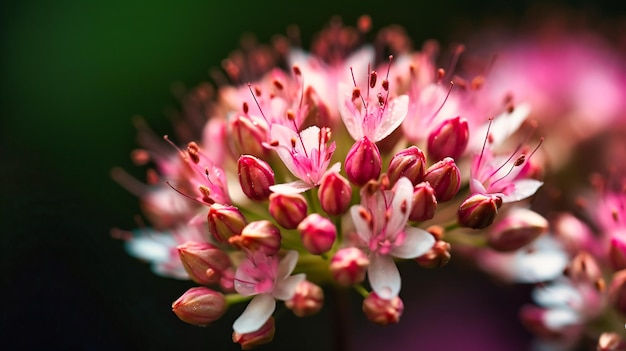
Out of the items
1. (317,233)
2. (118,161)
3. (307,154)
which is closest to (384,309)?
(317,233)

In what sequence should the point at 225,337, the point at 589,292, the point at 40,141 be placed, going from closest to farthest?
the point at 589,292, the point at 225,337, the point at 40,141

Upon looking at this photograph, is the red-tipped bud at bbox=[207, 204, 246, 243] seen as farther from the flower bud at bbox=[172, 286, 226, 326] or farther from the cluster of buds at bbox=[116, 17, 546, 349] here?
the flower bud at bbox=[172, 286, 226, 326]

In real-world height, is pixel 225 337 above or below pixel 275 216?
below

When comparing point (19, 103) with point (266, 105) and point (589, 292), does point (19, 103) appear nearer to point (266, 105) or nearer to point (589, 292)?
point (266, 105)

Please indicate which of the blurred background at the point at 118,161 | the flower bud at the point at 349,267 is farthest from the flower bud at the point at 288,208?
the blurred background at the point at 118,161

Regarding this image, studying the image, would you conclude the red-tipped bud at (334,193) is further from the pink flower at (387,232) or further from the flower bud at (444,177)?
the flower bud at (444,177)

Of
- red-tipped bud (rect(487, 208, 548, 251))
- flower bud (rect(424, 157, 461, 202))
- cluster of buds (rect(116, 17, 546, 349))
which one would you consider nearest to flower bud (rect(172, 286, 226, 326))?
cluster of buds (rect(116, 17, 546, 349))

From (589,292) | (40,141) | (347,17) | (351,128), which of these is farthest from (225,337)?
(347,17)
